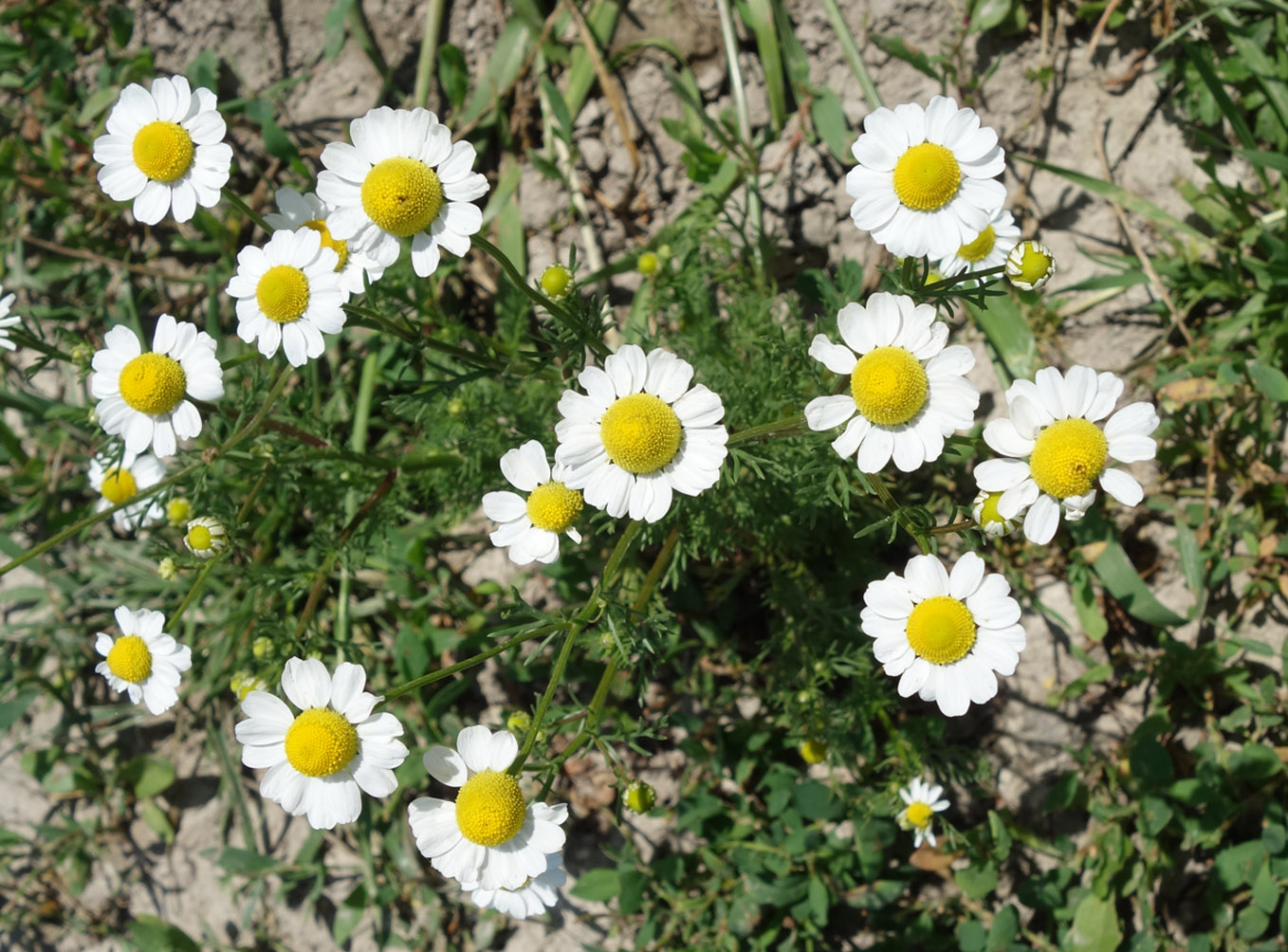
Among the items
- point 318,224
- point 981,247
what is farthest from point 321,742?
point 981,247

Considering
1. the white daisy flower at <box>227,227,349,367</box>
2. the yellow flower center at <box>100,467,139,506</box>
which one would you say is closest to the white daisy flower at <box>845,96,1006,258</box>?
the white daisy flower at <box>227,227,349,367</box>

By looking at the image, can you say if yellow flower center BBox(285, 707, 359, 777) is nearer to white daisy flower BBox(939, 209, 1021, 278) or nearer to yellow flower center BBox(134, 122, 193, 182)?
yellow flower center BBox(134, 122, 193, 182)

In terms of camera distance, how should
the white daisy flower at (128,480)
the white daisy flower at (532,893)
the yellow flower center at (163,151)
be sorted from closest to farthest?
1. the white daisy flower at (532,893)
2. the yellow flower center at (163,151)
3. the white daisy flower at (128,480)

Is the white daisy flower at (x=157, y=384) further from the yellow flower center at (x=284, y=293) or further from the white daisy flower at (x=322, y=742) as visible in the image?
the white daisy flower at (x=322, y=742)

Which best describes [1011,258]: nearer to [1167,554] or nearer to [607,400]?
[607,400]

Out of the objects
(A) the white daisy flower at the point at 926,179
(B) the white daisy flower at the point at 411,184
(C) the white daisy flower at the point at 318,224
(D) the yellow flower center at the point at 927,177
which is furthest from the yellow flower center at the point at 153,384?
(D) the yellow flower center at the point at 927,177

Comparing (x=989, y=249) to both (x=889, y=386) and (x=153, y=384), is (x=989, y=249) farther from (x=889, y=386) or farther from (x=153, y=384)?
(x=153, y=384)
